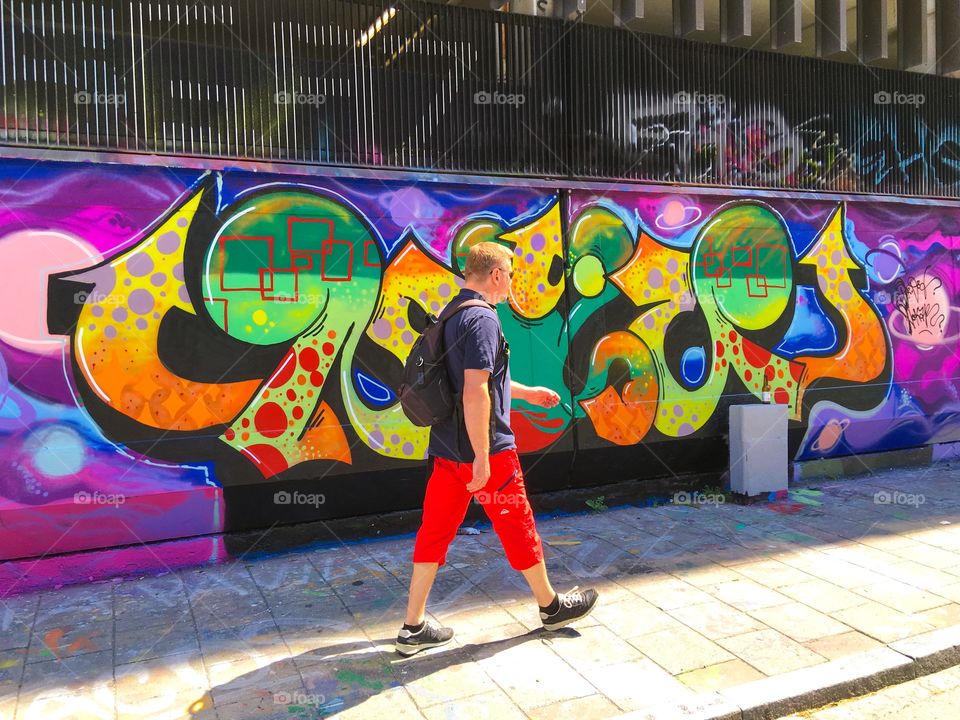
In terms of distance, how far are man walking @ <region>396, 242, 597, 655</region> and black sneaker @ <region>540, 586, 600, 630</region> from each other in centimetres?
8

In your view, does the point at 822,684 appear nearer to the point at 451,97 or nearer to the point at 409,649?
the point at 409,649

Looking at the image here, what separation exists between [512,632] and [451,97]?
4.14 m

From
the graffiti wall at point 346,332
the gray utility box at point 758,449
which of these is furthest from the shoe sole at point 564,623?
the gray utility box at point 758,449

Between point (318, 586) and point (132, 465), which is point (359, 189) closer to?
point (132, 465)

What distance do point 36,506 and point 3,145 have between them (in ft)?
7.53

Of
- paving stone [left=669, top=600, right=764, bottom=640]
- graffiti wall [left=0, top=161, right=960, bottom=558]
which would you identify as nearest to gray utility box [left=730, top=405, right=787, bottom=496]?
graffiti wall [left=0, top=161, right=960, bottom=558]

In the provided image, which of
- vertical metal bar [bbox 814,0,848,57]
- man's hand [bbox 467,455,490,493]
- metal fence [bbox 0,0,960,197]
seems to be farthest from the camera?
vertical metal bar [bbox 814,0,848,57]

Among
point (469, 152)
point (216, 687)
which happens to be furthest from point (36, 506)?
point (469, 152)

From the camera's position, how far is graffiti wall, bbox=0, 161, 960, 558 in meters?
4.90

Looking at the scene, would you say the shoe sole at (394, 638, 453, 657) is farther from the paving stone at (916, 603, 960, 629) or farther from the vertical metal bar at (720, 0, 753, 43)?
the vertical metal bar at (720, 0, 753, 43)

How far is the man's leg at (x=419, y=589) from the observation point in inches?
146

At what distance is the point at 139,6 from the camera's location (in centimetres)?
517

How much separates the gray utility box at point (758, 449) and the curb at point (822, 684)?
275 cm

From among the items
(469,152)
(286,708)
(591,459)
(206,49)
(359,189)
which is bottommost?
(286,708)
